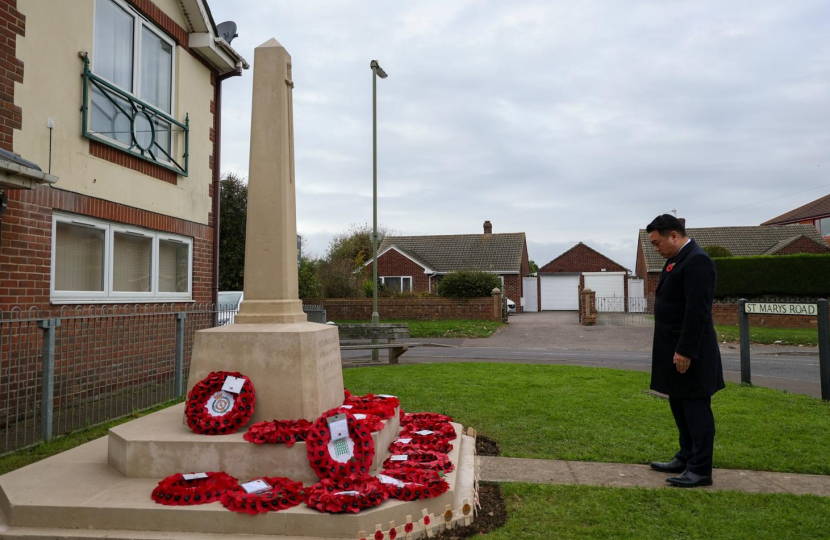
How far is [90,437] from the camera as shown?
5801 millimetres

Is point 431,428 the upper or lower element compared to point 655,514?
upper

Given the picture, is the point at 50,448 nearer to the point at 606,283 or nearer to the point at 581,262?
the point at 606,283

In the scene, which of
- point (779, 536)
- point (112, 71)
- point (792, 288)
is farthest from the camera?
point (792, 288)

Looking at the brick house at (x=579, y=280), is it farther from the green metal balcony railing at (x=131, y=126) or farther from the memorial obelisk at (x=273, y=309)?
the memorial obelisk at (x=273, y=309)

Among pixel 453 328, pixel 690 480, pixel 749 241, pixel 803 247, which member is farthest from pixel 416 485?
pixel 749 241

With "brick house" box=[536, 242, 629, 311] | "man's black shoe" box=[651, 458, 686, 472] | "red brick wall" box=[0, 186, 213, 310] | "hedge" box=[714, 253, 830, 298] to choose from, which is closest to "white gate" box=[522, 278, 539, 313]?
"brick house" box=[536, 242, 629, 311]

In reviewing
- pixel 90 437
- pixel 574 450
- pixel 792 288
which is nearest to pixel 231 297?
pixel 90 437

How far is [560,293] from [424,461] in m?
36.3

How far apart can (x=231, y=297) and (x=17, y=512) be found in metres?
11.5

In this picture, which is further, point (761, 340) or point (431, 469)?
point (761, 340)

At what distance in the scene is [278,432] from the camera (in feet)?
13.4

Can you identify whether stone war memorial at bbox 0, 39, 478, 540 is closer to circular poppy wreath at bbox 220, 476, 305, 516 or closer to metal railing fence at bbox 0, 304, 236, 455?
circular poppy wreath at bbox 220, 476, 305, 516

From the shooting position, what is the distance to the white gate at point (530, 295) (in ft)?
128

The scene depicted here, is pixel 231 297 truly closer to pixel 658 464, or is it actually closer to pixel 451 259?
→ pixel 658 464
